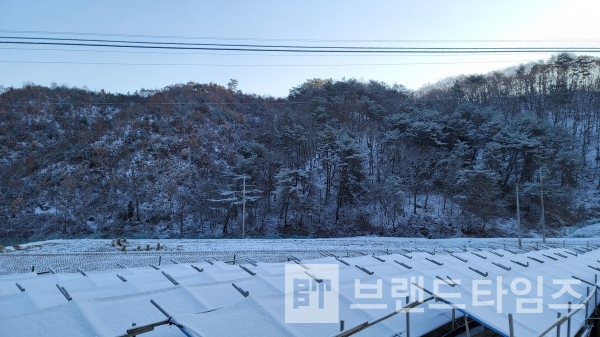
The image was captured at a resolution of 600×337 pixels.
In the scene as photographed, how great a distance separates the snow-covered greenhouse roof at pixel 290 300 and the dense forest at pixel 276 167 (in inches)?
827

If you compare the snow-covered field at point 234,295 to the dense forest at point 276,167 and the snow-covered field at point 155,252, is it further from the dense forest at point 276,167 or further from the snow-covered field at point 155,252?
the dense forest at point 276,167

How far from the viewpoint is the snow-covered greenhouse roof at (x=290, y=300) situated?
13.8 ft

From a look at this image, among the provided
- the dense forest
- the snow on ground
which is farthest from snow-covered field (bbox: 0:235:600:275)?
the dense forest

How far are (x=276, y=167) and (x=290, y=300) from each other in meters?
27.4

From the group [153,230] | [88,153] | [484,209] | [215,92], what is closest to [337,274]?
[153,230]

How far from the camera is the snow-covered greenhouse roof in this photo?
13.8 feet

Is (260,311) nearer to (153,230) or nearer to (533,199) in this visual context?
(153,230)

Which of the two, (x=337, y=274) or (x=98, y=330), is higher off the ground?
(x=98, y=330)

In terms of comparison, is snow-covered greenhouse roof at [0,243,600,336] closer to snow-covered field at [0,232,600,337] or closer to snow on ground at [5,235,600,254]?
snow-covered field at [0,232,600,337]

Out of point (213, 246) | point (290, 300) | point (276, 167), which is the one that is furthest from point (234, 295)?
point (276, 167)

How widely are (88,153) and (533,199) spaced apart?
3919cm

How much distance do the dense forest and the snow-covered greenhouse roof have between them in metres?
21.0

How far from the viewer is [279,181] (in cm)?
2872

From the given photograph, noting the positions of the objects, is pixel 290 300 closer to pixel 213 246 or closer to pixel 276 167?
pixel 213 246
